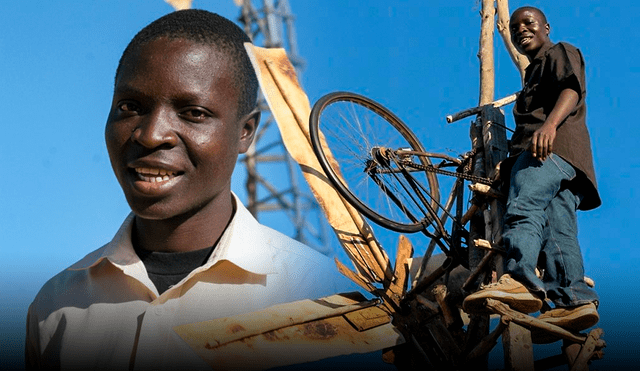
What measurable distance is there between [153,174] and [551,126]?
2.21 meters

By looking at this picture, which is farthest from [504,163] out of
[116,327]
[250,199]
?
[250,199]

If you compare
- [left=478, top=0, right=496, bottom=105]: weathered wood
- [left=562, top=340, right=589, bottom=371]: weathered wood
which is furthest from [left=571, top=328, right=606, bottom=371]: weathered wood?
[left=478, top=0, right=496, bottom=105]: weathered wood

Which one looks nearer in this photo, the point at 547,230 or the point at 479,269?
the point at 547,230

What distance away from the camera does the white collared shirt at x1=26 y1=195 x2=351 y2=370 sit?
10.2 feet

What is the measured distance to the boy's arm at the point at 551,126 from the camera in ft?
13.8

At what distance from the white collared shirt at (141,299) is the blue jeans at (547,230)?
1.25 meters

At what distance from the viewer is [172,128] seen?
2.97 metres

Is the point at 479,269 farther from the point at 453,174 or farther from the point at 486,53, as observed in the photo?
the point at 486,53

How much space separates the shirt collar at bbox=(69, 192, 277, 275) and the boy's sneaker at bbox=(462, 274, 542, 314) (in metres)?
1.14

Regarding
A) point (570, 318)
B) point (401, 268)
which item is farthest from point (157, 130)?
point (401, 268)

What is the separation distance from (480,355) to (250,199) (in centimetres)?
652

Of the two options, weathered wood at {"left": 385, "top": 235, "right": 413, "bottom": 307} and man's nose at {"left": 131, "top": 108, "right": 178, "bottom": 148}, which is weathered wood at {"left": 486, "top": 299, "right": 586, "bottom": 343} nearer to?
weathered wood at {"left": 385, "top": 235, "right": 413, "bottom": 307}

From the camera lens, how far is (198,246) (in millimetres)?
3227

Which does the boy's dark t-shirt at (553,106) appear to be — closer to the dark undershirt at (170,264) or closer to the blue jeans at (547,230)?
the blue jeans at (547,230)
